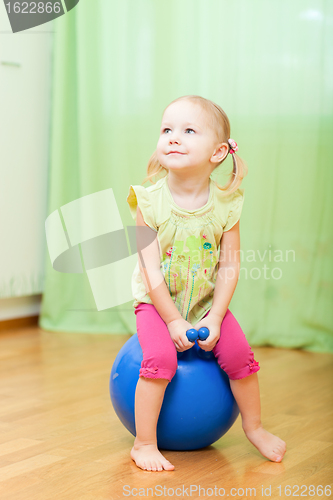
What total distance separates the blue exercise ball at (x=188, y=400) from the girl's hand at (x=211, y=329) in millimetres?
37

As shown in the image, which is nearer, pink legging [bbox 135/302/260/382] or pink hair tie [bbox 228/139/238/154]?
pink legging [bbox 135/302/260/382]

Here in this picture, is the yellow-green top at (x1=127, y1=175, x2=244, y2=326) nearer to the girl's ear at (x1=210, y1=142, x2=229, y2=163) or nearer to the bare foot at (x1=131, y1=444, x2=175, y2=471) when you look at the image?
the girl's ear at (x1=210, y1=142, x2=229, y2=163)

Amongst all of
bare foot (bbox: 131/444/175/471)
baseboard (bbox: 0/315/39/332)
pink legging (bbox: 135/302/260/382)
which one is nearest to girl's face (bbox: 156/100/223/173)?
pink legging (bbox: 135/302/260/382)

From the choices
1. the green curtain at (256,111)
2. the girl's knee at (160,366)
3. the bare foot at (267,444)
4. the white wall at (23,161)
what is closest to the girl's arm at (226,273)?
the girl's knee at (160,366)

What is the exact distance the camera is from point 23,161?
8.63 feet

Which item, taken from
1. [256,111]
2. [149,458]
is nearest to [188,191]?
[149,458]

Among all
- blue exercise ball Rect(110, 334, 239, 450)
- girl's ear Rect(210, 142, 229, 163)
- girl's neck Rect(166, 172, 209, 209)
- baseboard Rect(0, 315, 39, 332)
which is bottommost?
baseboard Rect(0, 315, 39, 332)

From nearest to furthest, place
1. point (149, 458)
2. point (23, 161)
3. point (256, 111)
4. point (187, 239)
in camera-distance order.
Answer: point (149, 458) < point (187, 239) < point (256, 111) < point (23, 161)

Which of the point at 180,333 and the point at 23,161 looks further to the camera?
Answer: the point at 23,161

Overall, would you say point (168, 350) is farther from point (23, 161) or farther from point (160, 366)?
point (23, 161)

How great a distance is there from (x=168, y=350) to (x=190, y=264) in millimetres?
197

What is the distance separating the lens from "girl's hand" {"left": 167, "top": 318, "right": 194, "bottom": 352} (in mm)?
1165

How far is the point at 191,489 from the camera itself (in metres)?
1.04

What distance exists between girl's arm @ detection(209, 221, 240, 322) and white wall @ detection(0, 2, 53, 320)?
1.51m
